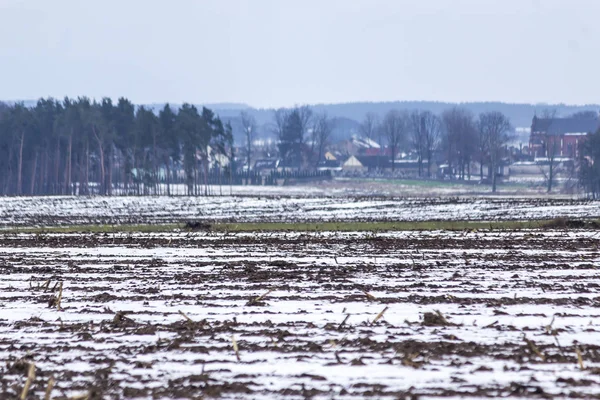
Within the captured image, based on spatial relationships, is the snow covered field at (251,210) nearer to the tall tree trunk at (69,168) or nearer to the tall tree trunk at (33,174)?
the tall tree trunk at (69,168)

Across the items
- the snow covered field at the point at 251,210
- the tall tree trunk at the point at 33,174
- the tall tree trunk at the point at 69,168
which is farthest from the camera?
the tall tree trunk at the point at 33,174

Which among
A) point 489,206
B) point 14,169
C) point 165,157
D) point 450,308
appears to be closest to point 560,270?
point 450,308

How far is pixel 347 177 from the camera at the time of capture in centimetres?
18000

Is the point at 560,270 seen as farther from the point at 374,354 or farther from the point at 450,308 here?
the point at 374,354

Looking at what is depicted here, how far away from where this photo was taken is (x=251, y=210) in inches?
2803

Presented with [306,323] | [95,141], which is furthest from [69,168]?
[306,323]

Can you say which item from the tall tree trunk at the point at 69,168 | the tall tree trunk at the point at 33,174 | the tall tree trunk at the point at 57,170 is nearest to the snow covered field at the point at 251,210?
the tall tree trunk at the point at 69,168

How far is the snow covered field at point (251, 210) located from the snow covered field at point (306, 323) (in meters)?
27.7

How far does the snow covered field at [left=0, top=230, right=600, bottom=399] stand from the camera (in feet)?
40.7

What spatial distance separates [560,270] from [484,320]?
7932 mm

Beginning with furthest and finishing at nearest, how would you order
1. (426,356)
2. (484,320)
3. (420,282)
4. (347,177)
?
(347,177)
(420,282)
(484,320)
(426,356)

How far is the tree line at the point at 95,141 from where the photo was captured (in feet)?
390

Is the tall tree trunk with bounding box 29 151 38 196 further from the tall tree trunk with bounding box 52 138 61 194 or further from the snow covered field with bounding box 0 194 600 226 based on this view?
the snow covered field with bounding box 0 194 600 226

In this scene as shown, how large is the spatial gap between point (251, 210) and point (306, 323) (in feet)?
180
